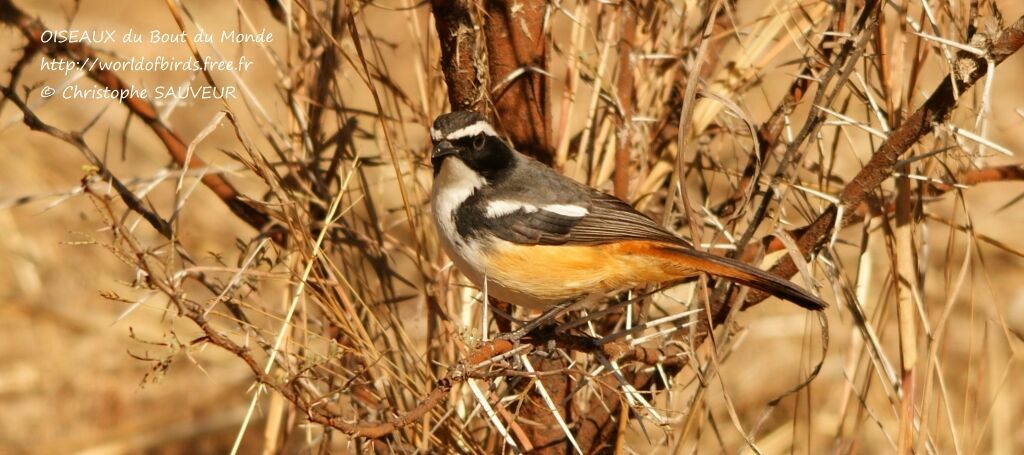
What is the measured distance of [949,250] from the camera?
311cm

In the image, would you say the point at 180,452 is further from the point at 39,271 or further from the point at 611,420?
the point at 611,420

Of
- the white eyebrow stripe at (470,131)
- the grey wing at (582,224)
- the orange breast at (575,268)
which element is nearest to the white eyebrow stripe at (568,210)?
the grey wing at (582,224)

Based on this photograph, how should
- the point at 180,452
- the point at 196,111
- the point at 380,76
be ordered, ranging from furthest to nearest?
the point at 196,111 → the point at 180,452 → the point at 380,76

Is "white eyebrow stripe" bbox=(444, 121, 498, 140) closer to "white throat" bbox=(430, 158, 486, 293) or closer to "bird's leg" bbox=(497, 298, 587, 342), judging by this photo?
"white throat" bbox=(430, 158, 486, 293)

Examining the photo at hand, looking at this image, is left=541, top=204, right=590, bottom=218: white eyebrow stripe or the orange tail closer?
the orange tail

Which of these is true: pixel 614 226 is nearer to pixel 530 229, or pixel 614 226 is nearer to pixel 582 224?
pixel 582 224

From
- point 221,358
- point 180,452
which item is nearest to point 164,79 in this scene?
point 221,358

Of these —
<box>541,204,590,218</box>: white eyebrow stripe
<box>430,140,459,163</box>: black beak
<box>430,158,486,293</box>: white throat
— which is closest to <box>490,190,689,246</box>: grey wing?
<box>541,204,590,218</box>: white eyebrow stripe

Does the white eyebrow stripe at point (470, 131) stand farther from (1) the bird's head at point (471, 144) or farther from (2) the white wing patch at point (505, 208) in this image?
(2) the white wing patch at point (505, 208)

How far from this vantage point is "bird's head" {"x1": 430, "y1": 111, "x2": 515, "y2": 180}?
124 inches

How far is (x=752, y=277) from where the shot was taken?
9.60 ft

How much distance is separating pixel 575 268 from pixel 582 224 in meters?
0.15

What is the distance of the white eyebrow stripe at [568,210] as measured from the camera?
11.1ft

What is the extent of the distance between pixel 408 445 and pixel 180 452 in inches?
111
